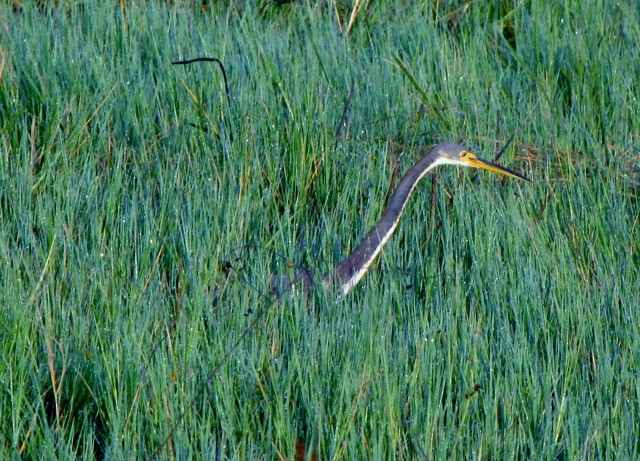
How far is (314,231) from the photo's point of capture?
3.60 metres

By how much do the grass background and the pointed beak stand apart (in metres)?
0.07

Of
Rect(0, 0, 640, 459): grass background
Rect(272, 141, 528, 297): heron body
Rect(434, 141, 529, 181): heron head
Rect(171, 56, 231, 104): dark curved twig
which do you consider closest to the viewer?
Rect(0, 0, 640, 459): grass background

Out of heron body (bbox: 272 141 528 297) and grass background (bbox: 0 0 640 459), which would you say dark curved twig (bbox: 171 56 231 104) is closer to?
grass background (bbox: 0 0 640 459)

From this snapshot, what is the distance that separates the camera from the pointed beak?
3852 millimetres

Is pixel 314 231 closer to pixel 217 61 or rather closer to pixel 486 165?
pixel 486 165

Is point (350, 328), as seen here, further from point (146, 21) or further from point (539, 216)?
point (146, 21)

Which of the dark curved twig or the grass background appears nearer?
the grass background

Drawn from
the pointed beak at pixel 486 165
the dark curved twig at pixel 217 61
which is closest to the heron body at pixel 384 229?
the pointed beak at pixel 486 165

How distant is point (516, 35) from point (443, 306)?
2.30m

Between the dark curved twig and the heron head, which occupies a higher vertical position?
the dark curved twig

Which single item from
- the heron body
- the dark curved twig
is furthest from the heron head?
the dark curved twig

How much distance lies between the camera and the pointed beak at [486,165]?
3.85m

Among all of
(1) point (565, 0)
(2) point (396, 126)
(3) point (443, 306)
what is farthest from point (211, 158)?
(1) point (565, 0)

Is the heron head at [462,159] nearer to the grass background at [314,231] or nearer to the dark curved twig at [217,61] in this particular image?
the grass background at [314,231]
